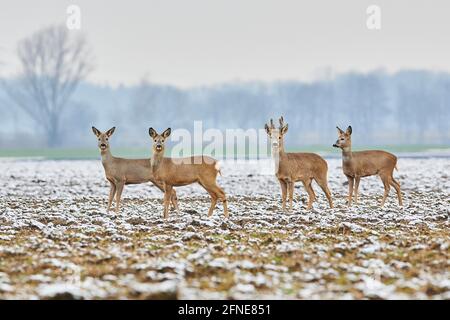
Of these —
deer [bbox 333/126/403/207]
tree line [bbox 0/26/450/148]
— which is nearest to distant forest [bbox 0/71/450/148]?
tree line [bbox 0/26/450/148]

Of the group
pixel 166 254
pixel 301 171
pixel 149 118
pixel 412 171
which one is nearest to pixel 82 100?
pixel 149 118

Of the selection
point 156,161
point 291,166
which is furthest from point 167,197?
point 291,166

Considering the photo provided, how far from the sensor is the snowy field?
26.9ft

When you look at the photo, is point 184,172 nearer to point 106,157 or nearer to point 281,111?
point 106,157

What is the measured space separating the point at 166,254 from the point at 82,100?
7087 centimetres

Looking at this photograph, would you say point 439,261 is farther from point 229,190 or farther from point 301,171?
point 229,190

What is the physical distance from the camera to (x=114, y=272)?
9031 millimetres

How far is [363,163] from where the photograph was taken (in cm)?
1686

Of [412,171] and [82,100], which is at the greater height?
[82,100]

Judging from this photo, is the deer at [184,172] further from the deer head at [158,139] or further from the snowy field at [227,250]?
the snowy field at [227,250]

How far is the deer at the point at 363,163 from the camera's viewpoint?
54.9ft

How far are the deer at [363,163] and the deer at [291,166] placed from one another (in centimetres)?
67

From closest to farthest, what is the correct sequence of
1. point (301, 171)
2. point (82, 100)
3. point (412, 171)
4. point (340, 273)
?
point (340, 273)
point (301, 171)
point (412, 171)
point (82, 100)

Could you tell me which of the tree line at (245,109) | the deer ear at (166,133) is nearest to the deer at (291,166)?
the deer ear at (166,133)
